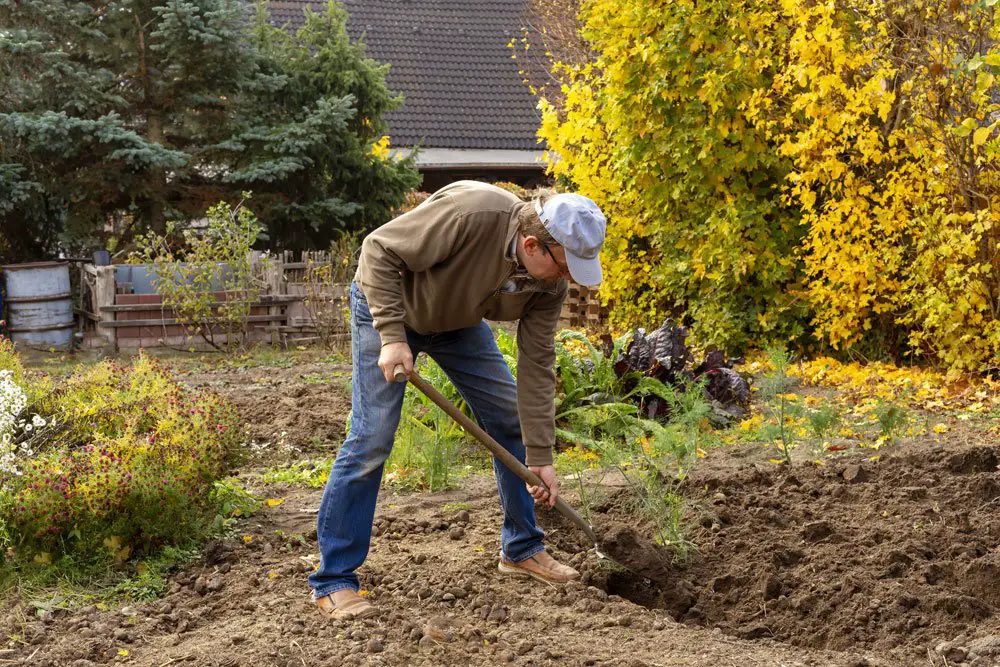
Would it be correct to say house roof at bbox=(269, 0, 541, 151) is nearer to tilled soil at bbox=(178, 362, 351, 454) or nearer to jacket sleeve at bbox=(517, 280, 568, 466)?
tilled soil at bbox=(178, 362, 351, 454)

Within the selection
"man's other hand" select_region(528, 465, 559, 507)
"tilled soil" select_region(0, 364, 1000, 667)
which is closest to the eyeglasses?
"man's other hand" select_region(528, 465, 559, 507)

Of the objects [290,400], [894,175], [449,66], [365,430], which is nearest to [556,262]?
[365,430]

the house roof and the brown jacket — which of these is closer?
the brown jacket

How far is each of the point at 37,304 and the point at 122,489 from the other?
7.99 metres

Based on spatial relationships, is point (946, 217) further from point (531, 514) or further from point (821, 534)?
point (531, 514)

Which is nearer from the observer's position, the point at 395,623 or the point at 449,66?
the point at 395,623

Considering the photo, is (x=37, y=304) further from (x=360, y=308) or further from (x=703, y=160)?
(x=360, y=308)

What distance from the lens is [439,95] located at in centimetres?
1833

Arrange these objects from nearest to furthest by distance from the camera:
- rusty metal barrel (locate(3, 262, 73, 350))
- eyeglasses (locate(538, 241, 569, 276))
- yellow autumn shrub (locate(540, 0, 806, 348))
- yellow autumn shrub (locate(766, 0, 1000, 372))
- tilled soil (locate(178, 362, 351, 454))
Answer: eyeglasses (locate(538, 241, 569, 276)) → tilled soil (locate(178, 362, 351, 454)) → yellow autumn shrub (locate(766, 0, 1000, 372)) → yellow autumn shrub (locate(540, 0, 806, 348)) → rusty metal barrel (locate(3, 262, 73, 350))

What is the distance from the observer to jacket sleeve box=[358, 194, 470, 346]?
3203 mm

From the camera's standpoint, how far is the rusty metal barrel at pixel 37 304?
10.9 m

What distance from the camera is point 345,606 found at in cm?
339

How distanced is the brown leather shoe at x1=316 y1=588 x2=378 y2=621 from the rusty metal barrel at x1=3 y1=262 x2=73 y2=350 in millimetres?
8679

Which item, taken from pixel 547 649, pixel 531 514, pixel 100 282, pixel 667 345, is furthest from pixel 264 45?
pixel 547 649
